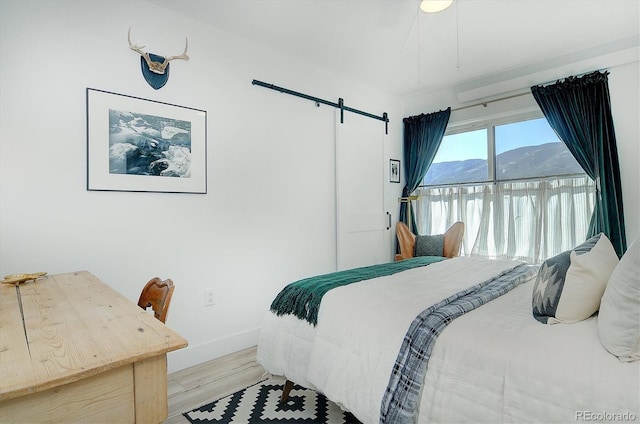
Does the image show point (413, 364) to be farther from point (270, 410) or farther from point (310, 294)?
point (270, 410)

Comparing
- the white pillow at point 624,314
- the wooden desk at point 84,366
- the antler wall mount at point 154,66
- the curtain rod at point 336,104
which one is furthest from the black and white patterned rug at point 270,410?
the curtain rod at point 336,104

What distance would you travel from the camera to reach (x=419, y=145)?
4.49 m

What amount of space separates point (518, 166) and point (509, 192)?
31 centimetres

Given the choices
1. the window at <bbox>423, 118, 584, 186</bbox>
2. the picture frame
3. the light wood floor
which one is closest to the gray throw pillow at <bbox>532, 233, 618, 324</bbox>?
the light wood floor

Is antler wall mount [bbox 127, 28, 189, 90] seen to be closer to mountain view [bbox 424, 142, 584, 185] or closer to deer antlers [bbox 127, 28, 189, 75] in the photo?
deer antlers [bbox 127, 28, 189, 75]

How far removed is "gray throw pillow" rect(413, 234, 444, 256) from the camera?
3.87 meters

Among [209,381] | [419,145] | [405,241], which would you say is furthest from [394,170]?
[209,381]

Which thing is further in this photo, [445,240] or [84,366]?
[445,240]

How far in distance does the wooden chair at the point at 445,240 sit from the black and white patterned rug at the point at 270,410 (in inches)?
92.0

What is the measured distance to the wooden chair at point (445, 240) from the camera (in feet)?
12.5

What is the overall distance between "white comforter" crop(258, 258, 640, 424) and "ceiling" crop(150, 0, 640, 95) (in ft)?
6.73

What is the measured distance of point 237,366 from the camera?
2584mm

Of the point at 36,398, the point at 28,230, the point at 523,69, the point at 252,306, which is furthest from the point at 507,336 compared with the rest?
the point at 523,69

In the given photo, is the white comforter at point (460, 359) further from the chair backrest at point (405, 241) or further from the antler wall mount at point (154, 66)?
the chair backrest at point (405, 241)
